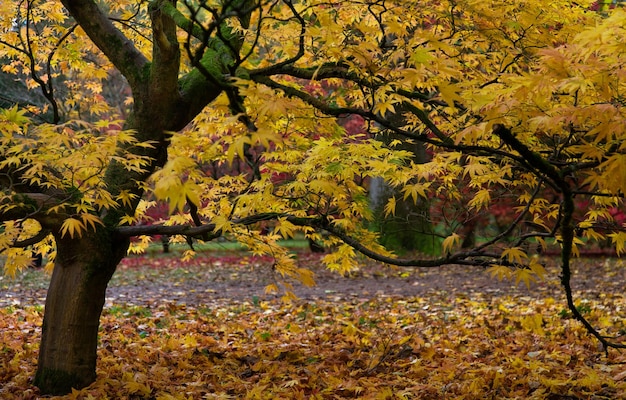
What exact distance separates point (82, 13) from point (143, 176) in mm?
1403

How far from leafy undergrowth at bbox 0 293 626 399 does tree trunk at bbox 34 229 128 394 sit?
163mm

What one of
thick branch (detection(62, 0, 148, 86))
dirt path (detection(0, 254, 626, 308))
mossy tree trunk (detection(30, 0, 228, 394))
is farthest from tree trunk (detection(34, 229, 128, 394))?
dirt path (detection(0, 254, 626, 308))

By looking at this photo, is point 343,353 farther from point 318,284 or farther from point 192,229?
point 318,284

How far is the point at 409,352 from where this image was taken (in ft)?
17.2

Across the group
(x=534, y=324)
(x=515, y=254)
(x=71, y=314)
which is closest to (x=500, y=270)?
(x=515, y=254)

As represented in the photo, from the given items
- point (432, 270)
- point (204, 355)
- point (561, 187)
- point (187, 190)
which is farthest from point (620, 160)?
point (432, 270)

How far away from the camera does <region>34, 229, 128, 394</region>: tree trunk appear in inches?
168

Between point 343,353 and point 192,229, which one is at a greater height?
point 192,229

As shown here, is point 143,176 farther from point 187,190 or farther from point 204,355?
point 187,190

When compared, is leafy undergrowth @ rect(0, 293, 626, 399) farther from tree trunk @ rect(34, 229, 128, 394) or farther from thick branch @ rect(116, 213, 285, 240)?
thick branch @ rect(116, 213, 285, 240)

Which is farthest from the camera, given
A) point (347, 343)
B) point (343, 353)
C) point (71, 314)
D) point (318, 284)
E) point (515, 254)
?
point (318, 284)

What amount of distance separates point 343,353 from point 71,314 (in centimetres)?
233

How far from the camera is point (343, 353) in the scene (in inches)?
208

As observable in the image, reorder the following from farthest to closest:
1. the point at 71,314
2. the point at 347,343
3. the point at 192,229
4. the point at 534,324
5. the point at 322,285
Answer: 1. the point at 322,285
2. the point at 534,324
3. the point at 347,343
4. the point at 71,314
5. the point at 192,229
